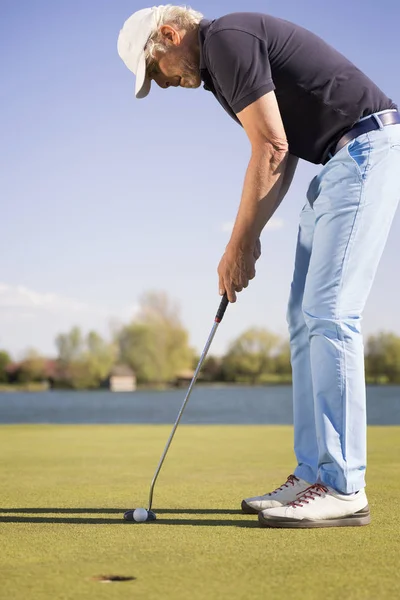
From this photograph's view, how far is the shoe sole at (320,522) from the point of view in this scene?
106 inches

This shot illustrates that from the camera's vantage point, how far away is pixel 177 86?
311 centimetres

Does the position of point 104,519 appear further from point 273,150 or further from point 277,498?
point 273,150

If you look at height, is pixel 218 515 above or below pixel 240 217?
below

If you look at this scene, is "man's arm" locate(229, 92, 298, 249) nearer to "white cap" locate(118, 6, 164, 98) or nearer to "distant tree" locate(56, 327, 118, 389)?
"white cap" locate(118, 6, 164, 98)

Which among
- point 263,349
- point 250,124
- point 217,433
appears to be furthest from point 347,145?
point 263,349

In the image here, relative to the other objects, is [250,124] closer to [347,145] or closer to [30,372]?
[347,145]

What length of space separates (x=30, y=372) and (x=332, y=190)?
8024cm

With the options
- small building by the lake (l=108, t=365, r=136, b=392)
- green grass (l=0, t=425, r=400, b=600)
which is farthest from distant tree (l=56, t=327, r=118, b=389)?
green grass (l=0, t=425, r=400, b=600)

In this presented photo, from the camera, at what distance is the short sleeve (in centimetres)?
274

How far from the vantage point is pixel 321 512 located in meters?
2.73

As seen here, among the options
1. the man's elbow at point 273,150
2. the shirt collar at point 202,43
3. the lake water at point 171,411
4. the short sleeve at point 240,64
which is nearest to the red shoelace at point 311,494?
the man's elbow at point 273,150

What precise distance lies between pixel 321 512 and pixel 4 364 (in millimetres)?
86853

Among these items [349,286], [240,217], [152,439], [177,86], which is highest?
[177,86]

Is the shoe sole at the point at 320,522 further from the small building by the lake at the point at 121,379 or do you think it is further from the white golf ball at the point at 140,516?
the small building by the lake at the point at 121,379
